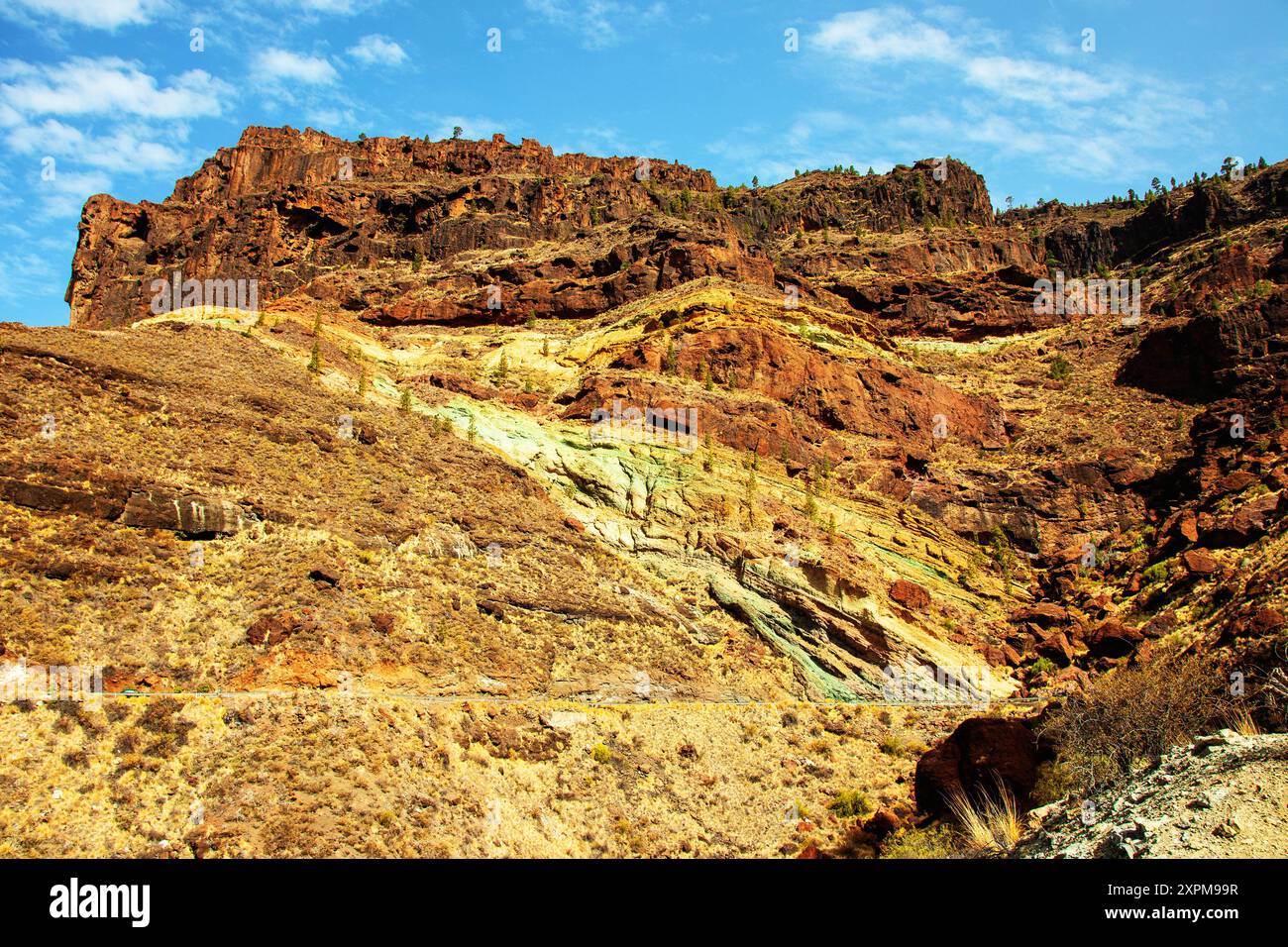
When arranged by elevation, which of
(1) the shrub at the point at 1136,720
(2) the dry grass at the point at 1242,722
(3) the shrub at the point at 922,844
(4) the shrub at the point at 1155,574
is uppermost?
(4) the shrub at the point at 1155,574

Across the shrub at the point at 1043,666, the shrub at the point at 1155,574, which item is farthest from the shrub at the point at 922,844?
the shrub at the point at 1155,574

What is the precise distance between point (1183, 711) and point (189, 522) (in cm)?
2360

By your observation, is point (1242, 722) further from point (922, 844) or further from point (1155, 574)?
point (1155, 574)

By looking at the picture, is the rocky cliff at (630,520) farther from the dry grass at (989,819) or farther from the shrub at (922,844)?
the shrub at (922,844)

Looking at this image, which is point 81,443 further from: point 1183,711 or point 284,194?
point 284,194

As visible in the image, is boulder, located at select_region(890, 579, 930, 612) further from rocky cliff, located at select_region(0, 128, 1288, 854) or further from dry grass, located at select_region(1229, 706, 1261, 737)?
dry grass, located at select_region(1229, 706, 1261, 737)

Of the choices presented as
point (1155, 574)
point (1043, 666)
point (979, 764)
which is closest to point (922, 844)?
point (979, 764)

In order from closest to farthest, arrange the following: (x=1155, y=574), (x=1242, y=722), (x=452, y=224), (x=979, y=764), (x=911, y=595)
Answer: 1. (x=1242, y=722)
2. (x=979, y=764)
3. (x=1155, y=574)
4. (x=911, y=595)
5. (x=452, y=224)

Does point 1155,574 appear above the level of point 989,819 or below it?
above

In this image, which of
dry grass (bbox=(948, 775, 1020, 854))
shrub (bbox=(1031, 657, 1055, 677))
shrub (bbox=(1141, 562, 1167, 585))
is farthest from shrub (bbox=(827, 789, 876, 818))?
shrub (bbox=(1141, 562, 1167, 585))

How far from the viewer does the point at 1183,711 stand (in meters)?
15.4

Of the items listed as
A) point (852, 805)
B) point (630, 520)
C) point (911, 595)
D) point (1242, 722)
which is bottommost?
point (852, 805)

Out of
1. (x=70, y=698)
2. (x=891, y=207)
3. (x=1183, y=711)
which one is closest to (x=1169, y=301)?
(x=891, y=207)

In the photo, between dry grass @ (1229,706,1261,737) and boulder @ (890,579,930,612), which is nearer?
dry grass @ (1229,706,1261,737)
